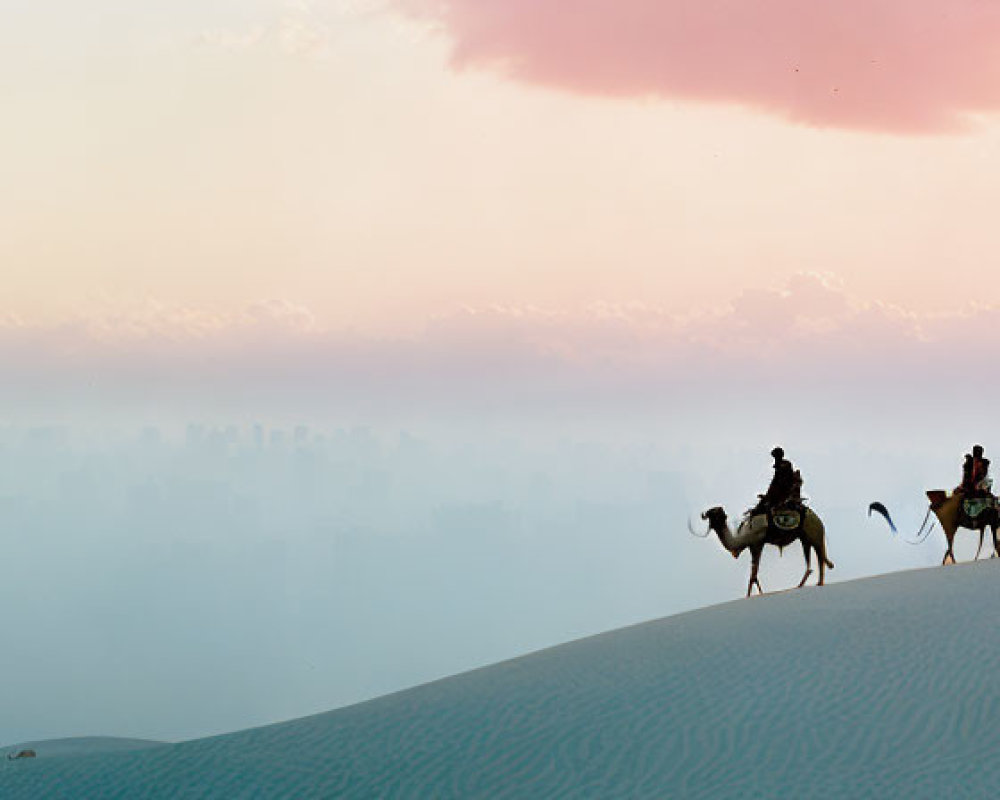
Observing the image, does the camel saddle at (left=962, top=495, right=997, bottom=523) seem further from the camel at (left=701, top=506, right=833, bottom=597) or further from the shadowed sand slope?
the shadowed sand slope

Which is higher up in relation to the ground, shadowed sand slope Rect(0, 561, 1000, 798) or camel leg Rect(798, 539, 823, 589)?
camel leg Rect(798, 539, 823, 589)

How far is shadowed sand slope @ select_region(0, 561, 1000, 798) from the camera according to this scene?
1224cm

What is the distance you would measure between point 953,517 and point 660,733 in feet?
35.1

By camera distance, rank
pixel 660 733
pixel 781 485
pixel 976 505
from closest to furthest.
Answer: pixel 660 733 < pixel 781 485 < pixel 976 505

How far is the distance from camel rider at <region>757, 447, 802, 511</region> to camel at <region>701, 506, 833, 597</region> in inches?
8.9

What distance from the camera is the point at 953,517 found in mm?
22188

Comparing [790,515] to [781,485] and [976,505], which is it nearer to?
[781,485]

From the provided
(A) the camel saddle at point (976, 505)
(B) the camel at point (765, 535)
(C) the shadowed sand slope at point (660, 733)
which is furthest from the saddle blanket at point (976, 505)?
(C) the shadowed sand slope at point (660, 733)

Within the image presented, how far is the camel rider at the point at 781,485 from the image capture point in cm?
1966

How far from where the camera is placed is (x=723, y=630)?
17.3 metres

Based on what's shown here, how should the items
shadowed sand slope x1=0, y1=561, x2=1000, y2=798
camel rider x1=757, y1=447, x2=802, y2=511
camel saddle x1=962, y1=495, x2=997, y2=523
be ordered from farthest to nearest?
camel saddle x1=962, y1=495, x2=997, y2=523, camel rider x1=757, y1=447, x2=802, y2=511, shadowed sand slope x1=0, y1=561, x2=1000, y2=798

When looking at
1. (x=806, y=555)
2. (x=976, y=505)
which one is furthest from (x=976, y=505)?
(x=806, y=555)

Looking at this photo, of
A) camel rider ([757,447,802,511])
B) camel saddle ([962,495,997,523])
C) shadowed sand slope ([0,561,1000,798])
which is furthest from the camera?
camel saddle ([962,495,997,523])

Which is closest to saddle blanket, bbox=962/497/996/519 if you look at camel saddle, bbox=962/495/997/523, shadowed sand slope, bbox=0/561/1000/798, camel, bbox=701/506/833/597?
camel saddle, bbox=962/495/997/523
